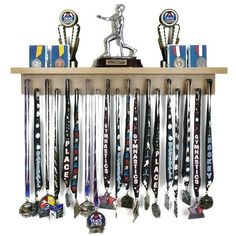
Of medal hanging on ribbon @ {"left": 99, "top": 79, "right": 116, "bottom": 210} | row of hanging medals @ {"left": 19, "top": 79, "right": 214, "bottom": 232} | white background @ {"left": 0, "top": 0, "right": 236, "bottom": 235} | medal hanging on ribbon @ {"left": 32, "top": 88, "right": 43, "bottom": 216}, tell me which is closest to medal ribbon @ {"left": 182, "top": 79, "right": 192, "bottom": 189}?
row of hanging medals @ {"left": 19, "top": 79, "right": 214, "bottom": 232}

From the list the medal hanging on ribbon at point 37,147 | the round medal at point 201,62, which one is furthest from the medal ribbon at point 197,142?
the medal hanging on ribbon at point 37,147

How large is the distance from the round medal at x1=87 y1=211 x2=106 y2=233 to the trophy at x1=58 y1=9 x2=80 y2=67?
0.54 meters

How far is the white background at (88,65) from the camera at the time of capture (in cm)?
163

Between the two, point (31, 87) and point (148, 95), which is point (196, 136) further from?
point (31, 87)

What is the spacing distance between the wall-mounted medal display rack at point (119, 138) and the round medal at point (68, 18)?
0.60 ft

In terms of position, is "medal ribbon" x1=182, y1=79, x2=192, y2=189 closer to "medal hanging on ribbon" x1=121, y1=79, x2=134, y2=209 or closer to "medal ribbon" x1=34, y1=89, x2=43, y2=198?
"medal hanging on ribbon" x1=121, y1=79, x2=134, y2=209

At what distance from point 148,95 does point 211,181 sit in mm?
380

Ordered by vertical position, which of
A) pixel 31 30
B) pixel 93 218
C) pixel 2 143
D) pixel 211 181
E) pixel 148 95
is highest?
pixel 31 30

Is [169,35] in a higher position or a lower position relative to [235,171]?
higher

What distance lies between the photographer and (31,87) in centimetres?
160

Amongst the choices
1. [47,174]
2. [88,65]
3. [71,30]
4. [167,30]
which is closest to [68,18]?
[71,30]

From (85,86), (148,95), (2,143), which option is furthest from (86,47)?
(2,143)

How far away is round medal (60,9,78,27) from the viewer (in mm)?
1566

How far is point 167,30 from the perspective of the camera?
5.24 ft
